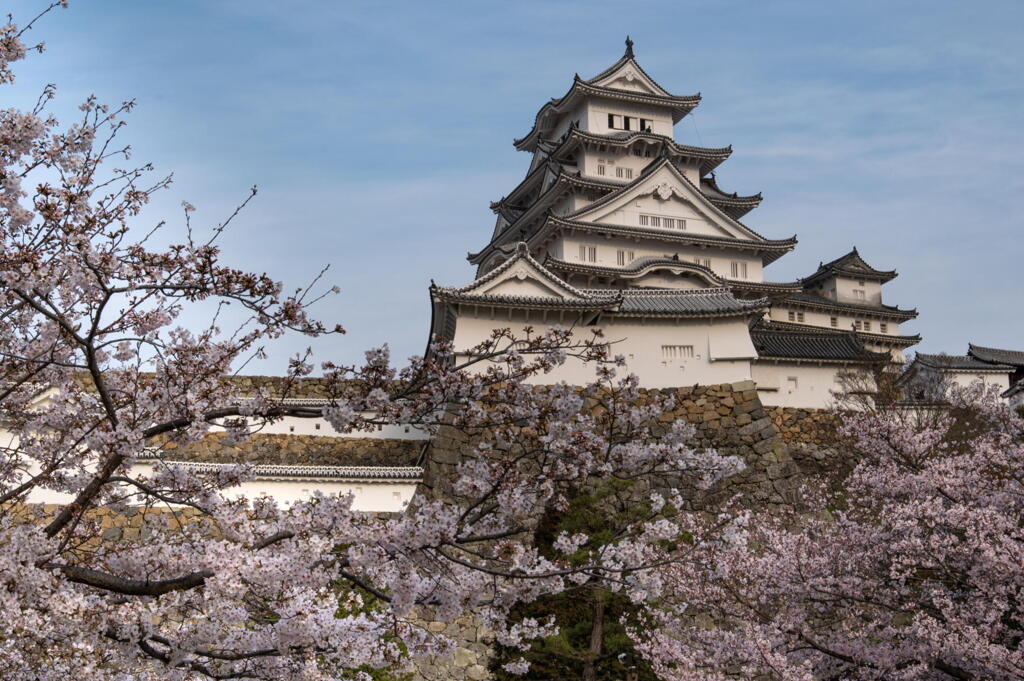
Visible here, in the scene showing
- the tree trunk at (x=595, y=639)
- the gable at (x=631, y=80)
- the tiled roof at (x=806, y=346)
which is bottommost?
the tree trunk at (x=595, y=639)

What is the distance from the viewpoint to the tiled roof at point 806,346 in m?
20.8

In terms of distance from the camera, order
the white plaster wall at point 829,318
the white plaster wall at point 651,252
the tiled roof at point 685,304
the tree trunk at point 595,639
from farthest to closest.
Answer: the white plaster wall at point 829,318 < the white plaster wall at point 651,252 < the tiled roof at point 685,304 < the tree trunk at point 595,639

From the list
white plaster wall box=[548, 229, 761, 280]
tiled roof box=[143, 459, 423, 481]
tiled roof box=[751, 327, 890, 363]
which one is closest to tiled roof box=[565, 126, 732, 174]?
white plaster wall box=[548, 229, 761, 280]

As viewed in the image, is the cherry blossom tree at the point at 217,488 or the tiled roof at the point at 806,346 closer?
the cherry blossom tree at the point at 217,488

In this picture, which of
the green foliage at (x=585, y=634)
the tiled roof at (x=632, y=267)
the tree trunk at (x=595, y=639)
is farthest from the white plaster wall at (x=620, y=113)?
the tree trunk at (x=595, y=639)

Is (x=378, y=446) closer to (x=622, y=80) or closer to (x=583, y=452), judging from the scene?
(x=583, y=452)

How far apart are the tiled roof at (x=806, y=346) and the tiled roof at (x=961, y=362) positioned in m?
7.81

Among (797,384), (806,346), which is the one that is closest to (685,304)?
(797,384)

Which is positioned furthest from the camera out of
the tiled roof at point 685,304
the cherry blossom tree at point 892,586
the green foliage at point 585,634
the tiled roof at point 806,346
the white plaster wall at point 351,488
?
the tiled roof at point 806,346

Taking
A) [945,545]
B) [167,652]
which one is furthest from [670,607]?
[167,652]

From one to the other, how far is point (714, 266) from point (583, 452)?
22.0 metres

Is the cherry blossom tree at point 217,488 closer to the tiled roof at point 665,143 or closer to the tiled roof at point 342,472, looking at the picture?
the tiled roof at point 342,472

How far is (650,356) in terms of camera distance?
59.3ft

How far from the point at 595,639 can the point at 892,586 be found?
4.28 metres
